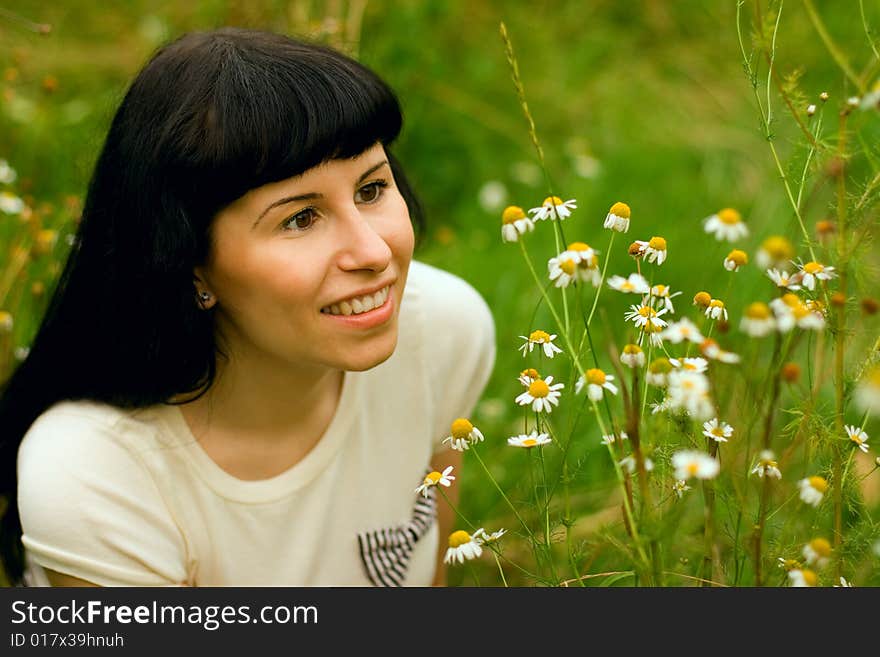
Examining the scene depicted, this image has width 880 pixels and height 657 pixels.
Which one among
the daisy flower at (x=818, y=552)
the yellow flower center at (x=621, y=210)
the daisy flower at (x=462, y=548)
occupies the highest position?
the yellow flower center at (x=621, y=210)

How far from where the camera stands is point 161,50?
4.33 feet

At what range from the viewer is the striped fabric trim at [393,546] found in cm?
162

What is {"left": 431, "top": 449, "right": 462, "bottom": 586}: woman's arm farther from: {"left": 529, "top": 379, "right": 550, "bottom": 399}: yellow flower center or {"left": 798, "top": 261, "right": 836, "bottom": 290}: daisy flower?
{"left": 798, "top": 261, "right": 836, "bottom": 290}: daisy flower

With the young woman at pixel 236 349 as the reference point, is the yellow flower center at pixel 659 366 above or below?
below

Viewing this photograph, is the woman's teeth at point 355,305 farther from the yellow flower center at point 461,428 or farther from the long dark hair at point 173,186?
the yellow flower center at point 461,428

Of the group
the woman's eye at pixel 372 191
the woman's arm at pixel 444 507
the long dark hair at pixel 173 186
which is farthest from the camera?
the woman's arm at pixel 444 507

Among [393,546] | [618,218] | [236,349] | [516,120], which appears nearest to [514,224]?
[618,218]

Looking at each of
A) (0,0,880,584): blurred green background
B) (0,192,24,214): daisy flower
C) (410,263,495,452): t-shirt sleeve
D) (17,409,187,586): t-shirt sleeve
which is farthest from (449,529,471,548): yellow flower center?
(0,192,24,214): daisy flower

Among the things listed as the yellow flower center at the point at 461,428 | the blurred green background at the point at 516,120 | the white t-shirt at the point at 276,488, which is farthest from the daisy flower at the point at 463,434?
the blurred green background at the point at 516,120

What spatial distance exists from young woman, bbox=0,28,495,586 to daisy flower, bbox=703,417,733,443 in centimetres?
45

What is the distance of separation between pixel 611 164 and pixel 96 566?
1.94 meters

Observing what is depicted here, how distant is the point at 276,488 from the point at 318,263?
1.40 feet

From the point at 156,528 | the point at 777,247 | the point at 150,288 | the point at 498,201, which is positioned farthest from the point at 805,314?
the point at 498,201

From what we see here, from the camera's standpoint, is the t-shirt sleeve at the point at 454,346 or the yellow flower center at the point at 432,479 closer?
the yellow flower center at the point at 432,479
